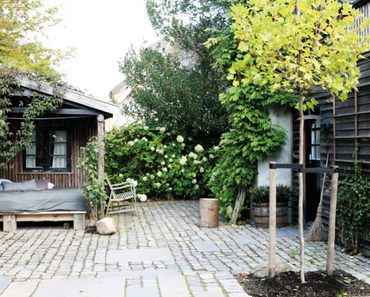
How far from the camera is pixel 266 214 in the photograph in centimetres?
678

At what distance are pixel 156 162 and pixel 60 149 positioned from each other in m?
2.81

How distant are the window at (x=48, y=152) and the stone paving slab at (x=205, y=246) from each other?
16.1 ft

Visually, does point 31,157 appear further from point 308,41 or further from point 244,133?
point 308,41

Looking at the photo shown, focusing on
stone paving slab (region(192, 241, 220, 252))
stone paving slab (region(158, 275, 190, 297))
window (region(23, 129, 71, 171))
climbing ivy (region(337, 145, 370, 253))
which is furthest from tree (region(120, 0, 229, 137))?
stone paving slab (region(158, 275, 190, 297))

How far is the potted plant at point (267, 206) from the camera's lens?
677cm

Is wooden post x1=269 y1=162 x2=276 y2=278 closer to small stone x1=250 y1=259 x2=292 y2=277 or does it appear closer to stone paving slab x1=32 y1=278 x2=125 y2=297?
small stone x1=250 y1=259 x2=292 y2=277

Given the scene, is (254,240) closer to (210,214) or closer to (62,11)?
(210,214)

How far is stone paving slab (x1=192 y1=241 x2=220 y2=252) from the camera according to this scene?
5.44m

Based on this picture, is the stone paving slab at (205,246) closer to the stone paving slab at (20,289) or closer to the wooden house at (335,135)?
the wooden house at (335,135)

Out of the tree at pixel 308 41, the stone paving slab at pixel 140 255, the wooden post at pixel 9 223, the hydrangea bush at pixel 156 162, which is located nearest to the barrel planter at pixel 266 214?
the stone paving slab at pixel 140 255

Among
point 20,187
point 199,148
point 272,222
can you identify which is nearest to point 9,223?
point 20,187

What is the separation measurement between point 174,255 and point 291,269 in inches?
67.6

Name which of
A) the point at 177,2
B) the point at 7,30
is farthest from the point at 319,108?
the point at 7,30

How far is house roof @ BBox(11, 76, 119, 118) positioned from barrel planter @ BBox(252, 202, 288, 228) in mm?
3538
